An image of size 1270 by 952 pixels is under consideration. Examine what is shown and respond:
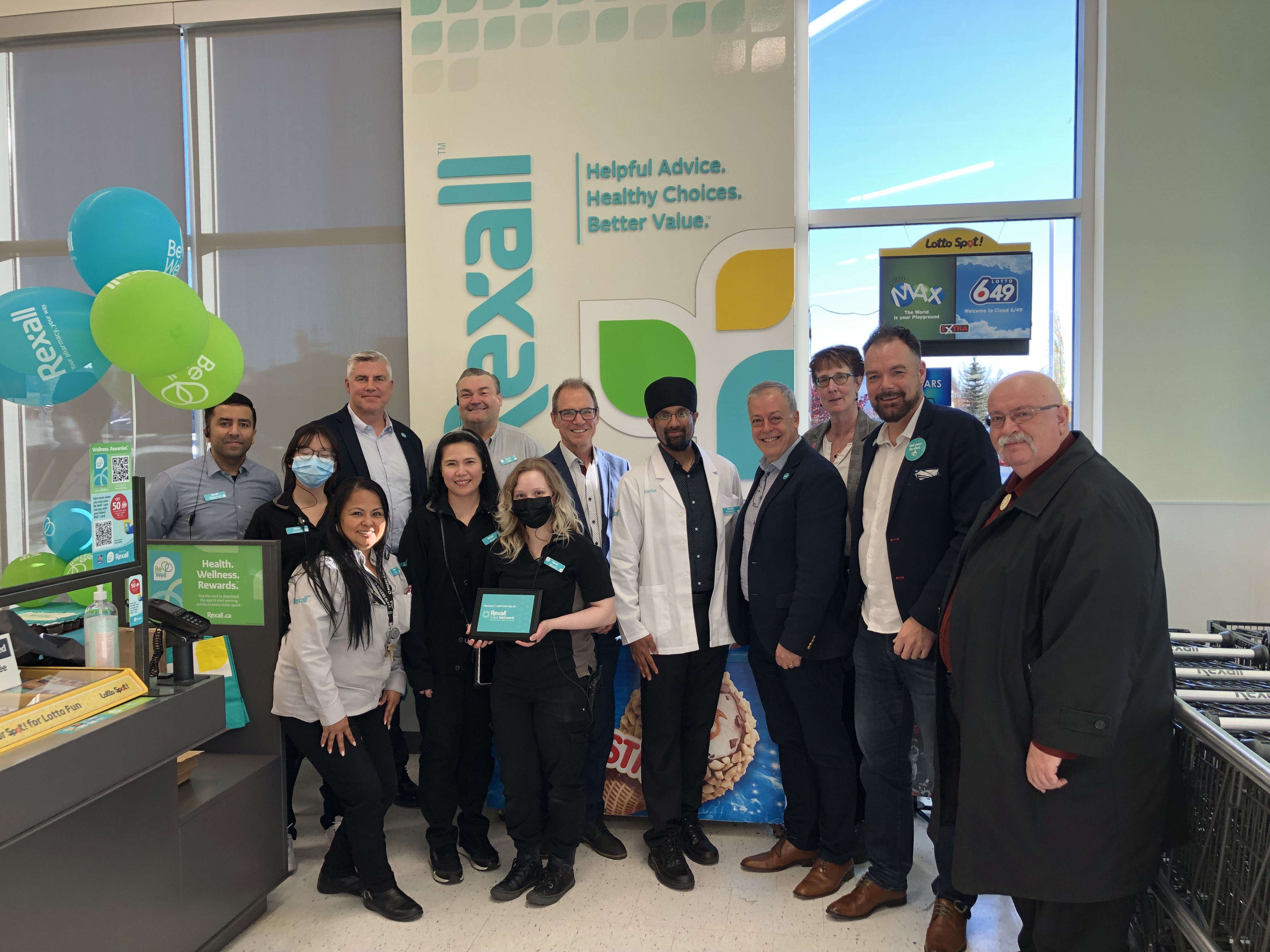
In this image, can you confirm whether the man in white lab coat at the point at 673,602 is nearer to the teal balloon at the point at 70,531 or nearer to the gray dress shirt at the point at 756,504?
the gray dress shirt at the point at 756,504

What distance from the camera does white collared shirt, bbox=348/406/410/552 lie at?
3.51 m

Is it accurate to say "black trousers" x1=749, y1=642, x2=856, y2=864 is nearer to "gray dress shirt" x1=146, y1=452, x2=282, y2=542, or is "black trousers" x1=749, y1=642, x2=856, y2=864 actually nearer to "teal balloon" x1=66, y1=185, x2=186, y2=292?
"gray dress shirt" x1=146, y1=452, x2=282, y2=542

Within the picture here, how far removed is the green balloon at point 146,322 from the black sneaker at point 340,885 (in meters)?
1.94

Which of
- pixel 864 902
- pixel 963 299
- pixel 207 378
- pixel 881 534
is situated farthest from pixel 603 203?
pixel 864 902

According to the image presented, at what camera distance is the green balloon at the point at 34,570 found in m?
2.52

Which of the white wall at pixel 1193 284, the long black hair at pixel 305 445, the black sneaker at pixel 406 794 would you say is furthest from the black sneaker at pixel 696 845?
the white wall at pixel 1193 284

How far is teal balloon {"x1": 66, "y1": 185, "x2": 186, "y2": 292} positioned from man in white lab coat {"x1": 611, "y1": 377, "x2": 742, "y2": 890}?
5.92 ft

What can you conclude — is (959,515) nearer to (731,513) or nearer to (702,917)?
(731,513)

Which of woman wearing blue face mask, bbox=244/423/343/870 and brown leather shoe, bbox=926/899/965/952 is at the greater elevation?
woman wearing blue face mask, bbox=244/423/343/870

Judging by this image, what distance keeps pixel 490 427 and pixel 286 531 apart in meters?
1.14

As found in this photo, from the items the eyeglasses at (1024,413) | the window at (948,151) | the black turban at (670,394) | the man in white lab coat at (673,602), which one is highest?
the window at (948,151)

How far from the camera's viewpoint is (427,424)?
4.78m

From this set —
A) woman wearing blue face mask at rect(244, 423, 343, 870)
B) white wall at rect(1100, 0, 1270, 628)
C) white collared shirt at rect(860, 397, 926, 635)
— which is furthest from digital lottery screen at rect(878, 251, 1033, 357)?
woman wearing blue face mask at rect(244, 423, 343, 870)

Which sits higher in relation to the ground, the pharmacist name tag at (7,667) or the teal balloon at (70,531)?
the teal balloon at (70,531)
